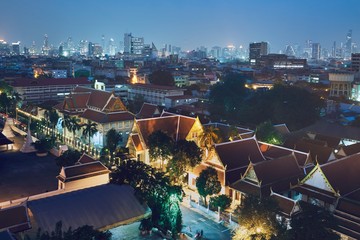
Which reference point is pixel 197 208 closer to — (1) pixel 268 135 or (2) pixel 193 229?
(2) pixel 193 229

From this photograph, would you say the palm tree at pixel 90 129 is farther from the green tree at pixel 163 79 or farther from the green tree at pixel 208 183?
the green tree at pixel 163 79

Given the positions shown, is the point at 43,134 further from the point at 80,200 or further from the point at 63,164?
the point at 80,200

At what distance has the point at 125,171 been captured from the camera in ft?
88.5

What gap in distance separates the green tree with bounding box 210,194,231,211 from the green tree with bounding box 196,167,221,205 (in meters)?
0.58

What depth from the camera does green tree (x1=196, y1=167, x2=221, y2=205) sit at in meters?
27.1

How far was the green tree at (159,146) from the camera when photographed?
103 ft

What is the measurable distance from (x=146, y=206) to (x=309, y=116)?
34.0 meters

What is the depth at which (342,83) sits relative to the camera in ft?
242

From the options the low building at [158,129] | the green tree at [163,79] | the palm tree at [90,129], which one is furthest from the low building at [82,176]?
the green tree at [163,79]

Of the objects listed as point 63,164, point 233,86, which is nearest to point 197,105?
point 233,86

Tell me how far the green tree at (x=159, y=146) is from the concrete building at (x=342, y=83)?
52.0 metres

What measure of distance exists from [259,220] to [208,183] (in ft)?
25.8

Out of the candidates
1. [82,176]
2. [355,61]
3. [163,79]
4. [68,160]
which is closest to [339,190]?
[82,176]

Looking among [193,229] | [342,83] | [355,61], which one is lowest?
[193,229]
